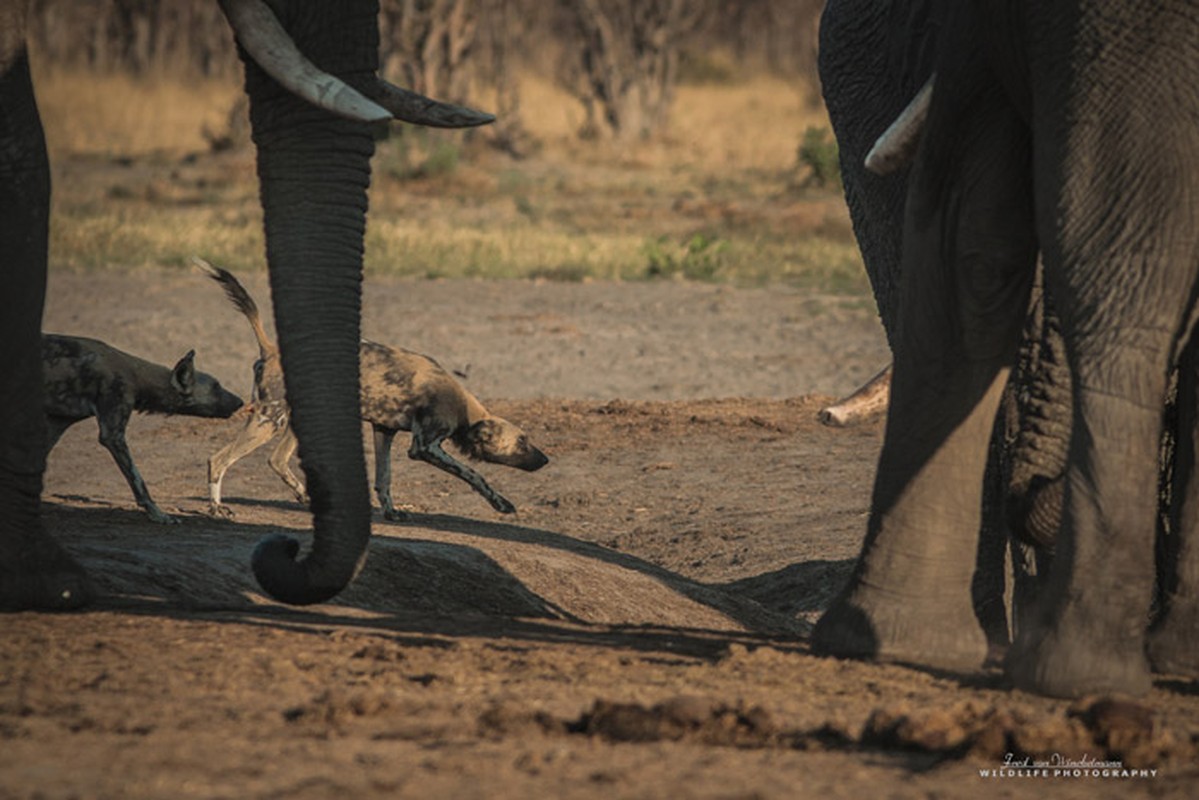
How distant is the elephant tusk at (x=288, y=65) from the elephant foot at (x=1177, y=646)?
2352mm

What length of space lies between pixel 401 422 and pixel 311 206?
175 inches

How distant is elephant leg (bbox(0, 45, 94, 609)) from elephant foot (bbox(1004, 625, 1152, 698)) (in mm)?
2609

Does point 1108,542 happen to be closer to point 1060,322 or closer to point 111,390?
point 1060,322

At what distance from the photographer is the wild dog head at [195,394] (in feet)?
27.6

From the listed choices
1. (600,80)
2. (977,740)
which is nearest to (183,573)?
(977,740)

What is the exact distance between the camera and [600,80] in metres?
38.0

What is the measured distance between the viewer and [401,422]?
30.3 ft

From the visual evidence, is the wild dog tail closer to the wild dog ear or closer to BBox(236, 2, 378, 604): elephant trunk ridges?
the wild dog ear

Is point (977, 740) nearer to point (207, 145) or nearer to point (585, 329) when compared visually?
point (585, 329)

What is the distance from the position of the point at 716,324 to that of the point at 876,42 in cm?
737

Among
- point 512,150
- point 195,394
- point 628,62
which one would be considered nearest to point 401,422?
point 195,394

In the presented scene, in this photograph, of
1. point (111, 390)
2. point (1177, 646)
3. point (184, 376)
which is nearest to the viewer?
point (1177, 646)

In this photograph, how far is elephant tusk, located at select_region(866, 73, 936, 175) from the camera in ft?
16.9

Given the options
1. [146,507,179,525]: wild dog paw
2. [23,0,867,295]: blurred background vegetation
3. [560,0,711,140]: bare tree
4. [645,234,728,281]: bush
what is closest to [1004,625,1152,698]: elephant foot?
[146,507,179,525]: wild dog paw
